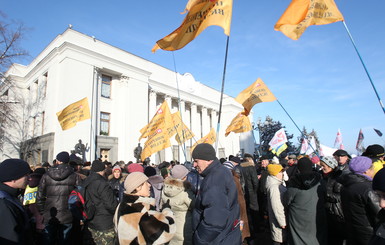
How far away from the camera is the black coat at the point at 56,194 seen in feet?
14.4

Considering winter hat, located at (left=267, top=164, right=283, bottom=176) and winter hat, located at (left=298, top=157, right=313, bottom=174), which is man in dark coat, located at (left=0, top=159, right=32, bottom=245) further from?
winter hat, located at (left=267, top=164, right=283, bottom=176)

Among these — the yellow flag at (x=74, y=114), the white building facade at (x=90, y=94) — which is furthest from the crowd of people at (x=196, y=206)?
the white building facade at (x=90, y=94)

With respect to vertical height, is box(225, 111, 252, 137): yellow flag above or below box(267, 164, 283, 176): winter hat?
above

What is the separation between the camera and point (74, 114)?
448 inches

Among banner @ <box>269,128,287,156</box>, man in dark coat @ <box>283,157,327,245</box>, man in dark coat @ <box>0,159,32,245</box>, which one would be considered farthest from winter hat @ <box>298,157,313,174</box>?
banner @ <box>269,128,287,156</box>

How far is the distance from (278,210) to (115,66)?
20938 mm

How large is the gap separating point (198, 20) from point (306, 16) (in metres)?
2.67

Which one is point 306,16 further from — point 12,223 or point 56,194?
point 56,194

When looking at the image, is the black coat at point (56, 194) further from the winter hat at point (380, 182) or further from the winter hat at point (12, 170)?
the winter hat at point (380, 182)

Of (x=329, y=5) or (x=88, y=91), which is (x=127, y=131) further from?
(x=329, y=5)

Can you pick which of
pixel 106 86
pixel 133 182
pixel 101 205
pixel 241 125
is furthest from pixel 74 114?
pixel 106 86

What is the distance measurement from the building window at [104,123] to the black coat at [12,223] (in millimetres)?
19717

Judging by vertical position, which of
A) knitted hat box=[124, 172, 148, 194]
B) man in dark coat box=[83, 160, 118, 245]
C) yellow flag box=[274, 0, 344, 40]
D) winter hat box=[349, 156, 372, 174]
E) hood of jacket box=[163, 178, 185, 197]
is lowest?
man in dark coat box=[83, 160, 118, 245]

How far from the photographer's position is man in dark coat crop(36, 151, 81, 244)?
4.38 metres
